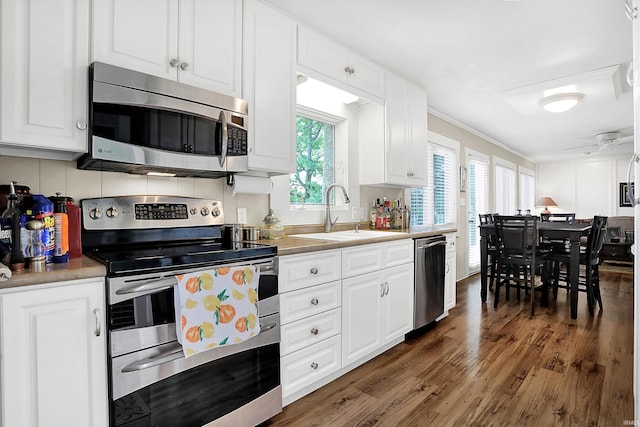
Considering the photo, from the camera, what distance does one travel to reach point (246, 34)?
195 centimetres

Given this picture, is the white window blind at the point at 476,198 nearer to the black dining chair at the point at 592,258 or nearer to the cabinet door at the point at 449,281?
the black dining chair at the point at 592,258

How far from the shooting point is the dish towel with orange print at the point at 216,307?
137cm

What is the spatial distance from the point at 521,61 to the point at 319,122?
5.87 ft

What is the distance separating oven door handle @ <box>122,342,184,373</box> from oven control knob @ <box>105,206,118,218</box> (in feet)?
2.41

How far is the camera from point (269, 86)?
6.84ft

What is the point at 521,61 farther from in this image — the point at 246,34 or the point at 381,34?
the point at 246,34

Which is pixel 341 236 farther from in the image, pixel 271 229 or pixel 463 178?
pixel 463 178

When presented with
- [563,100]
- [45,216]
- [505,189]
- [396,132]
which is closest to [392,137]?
[396,132]

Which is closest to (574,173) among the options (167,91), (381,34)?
(381,34)

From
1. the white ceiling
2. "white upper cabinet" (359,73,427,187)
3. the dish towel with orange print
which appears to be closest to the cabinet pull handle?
the dish towel with orange print

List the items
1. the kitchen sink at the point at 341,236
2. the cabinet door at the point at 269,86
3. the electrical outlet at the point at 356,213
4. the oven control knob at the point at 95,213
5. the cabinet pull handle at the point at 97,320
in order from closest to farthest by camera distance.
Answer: the cabinet pull handle at the point at 97,320
the oven control knob at the point at 95,213
the cabinet door at the point at 269,86
the kitchen sink at the point at 341,236
the electrical outlet at the point at 356,213

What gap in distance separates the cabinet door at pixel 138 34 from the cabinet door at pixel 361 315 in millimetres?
1573

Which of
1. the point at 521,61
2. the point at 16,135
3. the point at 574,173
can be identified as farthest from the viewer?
the point at 574,173

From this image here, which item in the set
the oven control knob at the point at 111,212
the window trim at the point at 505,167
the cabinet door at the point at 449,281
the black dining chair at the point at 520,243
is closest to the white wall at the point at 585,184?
the window trim at the point at 505,167
